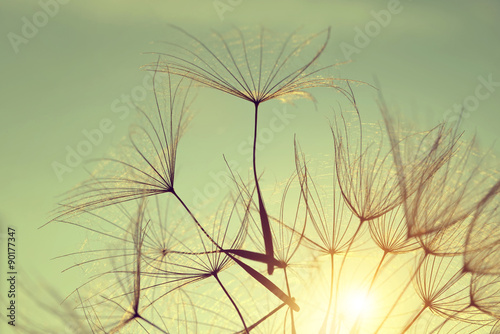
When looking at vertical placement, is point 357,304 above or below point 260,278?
above

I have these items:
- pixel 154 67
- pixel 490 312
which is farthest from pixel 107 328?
pixel 490 312

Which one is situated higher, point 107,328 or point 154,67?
point 154,67

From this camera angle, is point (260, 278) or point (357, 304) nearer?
point (260, 278)

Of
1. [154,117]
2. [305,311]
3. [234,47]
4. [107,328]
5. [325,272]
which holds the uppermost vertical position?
[234,47]

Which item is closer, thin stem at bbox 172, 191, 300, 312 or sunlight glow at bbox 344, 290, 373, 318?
thin stem at bbox 172, 191, 300, 312

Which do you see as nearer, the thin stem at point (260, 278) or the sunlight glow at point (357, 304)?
the thin stem at point (260, 278)

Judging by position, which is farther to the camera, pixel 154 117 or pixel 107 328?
pixel 107 328

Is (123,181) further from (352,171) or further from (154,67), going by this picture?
(352,171)

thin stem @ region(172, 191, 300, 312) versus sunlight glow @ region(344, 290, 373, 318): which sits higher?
sunlight glow @ region(344, 290, 373, 318)

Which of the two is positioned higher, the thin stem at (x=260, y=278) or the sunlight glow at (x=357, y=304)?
the sunlight glow at (x=357, y=304)
